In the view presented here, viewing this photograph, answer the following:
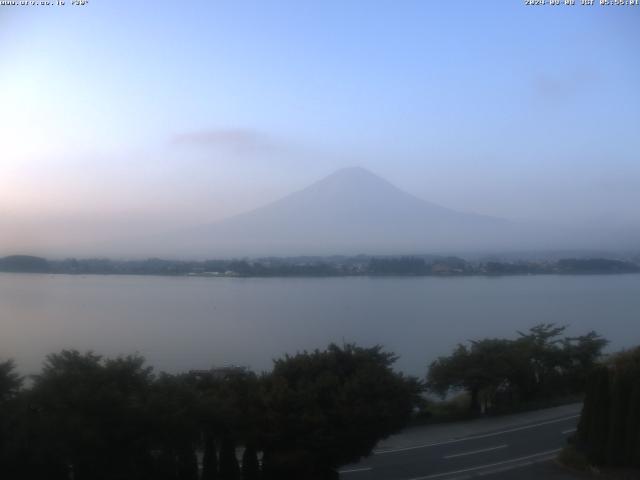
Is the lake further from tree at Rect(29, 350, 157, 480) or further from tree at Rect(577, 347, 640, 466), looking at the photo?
tree at Rect(29, 350, 157, 480)

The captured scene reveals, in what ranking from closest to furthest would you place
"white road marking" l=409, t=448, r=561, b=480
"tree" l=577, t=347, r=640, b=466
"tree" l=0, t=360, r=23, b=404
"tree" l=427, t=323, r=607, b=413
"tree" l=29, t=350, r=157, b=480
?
"tree" l=29, t=350, r=157, b=480
"tree" l=0, t=360, r=23, b=404
"tree" l=577, t=347, r=640, b=466
"white road marking" l=409, t=448, r=561, b=480
"tree" l=427, t=323, r=607, b=413

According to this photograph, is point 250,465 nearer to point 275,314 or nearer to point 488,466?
point 488,466

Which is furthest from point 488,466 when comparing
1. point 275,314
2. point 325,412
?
point 275,314

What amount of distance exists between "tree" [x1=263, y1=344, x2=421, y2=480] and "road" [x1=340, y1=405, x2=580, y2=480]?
1430 millimetres

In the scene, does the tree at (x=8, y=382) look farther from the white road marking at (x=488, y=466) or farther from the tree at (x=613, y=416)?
the tree at (x=613, y=416)

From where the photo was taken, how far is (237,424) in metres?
6.88

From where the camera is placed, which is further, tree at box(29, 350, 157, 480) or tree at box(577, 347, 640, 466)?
tree at box(577, 347, 640, 466)

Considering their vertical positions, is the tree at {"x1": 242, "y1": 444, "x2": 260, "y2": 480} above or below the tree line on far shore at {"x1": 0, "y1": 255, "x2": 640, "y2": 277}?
below

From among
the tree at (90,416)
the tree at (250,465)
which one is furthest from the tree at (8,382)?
the tree at (250,465)

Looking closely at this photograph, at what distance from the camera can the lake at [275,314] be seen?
46.4 ft

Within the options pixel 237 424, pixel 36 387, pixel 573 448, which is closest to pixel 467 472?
pixel 573 448

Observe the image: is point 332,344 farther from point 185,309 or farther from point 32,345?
point 185,309

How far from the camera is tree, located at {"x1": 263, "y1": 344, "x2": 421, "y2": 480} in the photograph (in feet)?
22.5

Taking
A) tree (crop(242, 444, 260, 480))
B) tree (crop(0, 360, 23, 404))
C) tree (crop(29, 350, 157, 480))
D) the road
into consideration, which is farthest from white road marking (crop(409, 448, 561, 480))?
tree (crop(0, 360, 23, 404))
